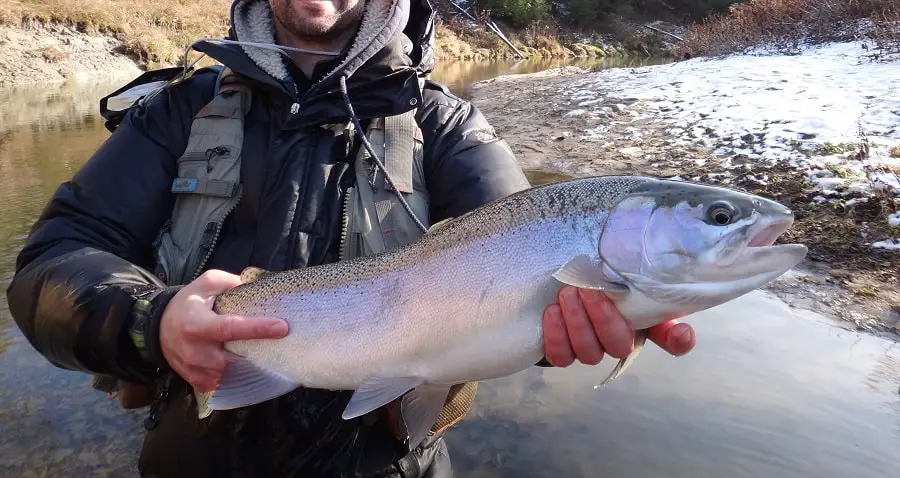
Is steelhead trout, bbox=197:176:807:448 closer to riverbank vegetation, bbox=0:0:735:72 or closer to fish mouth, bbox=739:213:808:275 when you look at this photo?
fish mouth, bbox=739:213:808:275

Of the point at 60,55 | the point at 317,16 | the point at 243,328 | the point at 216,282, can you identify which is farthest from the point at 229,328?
Answer: the point at 60,55

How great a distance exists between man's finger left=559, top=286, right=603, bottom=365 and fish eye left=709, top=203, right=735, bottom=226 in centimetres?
46

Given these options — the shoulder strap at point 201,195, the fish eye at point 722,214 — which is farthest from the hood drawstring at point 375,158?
the fish eye at point 722,214

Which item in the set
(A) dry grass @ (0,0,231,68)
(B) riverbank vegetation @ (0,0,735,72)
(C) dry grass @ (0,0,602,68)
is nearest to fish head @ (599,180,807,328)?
(B) riverbank vegetation @ (0,0,735,72)

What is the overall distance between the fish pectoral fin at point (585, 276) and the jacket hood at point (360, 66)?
1019 mm

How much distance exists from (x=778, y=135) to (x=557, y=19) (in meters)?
44.3

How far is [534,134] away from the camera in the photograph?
1067 cm

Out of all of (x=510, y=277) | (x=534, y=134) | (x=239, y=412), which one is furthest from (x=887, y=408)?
(x=534, y=134)

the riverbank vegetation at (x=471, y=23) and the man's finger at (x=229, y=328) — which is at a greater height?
the man's finger at (x=229, y=328)

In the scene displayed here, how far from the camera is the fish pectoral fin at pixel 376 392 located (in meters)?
1.98

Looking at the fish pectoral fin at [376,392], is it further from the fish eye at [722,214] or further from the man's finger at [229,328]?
the fish eye at [722,214]

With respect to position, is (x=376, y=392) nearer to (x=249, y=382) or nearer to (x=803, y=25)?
(x=249, y=382)

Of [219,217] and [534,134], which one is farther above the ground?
[219,217]

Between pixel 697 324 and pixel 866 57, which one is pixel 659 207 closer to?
pixel 697 324
